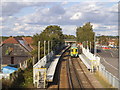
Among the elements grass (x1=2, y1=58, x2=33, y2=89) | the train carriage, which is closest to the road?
the train carriage

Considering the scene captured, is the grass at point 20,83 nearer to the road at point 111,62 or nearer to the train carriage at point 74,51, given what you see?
the road at point 111,62

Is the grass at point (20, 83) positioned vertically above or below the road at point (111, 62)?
above

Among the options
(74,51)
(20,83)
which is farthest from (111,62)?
(20,83)

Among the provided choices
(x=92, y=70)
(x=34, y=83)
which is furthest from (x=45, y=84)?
(x=92, y=70)

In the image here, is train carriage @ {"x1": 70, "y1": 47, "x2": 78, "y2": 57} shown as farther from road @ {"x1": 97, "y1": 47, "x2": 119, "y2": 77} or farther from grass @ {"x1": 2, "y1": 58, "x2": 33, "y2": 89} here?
grass @ {"x1": 2, "y1": 58, "x2": 33, "y2": 89}

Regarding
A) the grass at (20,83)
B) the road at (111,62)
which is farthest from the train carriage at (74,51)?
the grass at (20,83)

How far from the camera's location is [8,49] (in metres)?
43.6

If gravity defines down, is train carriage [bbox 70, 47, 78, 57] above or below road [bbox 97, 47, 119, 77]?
above

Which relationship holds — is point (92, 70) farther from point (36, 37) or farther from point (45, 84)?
point (36, 37)

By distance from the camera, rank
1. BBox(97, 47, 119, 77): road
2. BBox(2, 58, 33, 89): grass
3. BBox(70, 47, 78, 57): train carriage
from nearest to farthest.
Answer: BBox(2, 58, 33, 89): grass → BBox(97, 47, 119, 77): road → BBox(70, 47, 78, 57): train carriage

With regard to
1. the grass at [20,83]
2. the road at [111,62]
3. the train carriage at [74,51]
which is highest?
the train carriage at [74,51]

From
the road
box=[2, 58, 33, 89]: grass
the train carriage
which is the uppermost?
the train carriage

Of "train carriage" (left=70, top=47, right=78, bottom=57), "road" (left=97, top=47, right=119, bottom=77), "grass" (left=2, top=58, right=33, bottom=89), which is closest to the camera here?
"grass" (left=2, top=58, right=33, bottom=89)

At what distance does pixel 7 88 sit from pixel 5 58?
30.4 m
